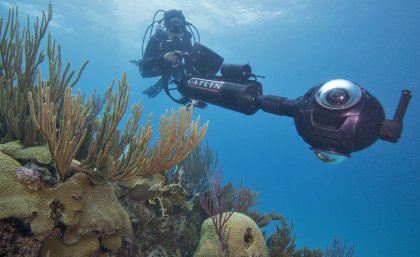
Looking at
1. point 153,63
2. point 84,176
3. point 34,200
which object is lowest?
point 34,200

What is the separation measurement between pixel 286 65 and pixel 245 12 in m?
10.3

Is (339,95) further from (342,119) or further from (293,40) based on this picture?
(293,40)

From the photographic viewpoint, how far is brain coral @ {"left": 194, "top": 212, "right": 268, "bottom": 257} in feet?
13.4

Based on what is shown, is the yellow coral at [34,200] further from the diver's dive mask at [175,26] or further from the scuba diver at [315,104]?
the diver's dive mask at [175,26]

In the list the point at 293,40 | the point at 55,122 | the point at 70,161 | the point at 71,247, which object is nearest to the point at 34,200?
the point at 70,161

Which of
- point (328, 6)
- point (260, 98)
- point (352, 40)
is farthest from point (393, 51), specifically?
point (260, 98)

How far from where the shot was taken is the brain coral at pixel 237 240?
4074 millimetres

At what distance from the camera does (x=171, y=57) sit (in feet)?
20.3

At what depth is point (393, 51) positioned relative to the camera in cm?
2658

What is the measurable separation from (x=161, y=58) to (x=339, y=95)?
4499 millimetres

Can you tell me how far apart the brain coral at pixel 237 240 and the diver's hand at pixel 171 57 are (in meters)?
3.55

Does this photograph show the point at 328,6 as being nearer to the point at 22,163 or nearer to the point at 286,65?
the point at 286,65

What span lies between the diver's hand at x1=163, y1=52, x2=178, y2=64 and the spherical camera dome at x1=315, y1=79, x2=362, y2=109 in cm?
377

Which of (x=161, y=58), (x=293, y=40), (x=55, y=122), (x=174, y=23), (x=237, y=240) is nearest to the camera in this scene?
(x=55, y=122)
